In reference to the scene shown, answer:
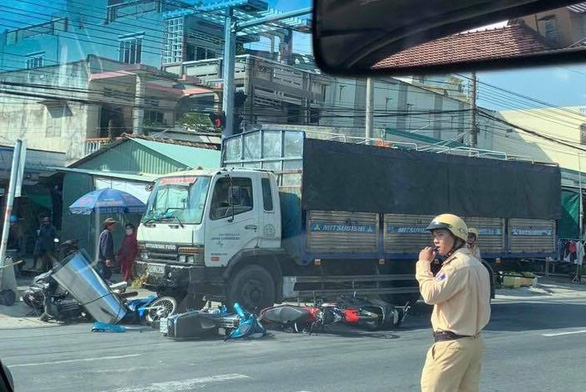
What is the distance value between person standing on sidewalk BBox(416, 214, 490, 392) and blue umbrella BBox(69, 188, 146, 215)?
506 inches

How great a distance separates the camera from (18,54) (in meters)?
21.4

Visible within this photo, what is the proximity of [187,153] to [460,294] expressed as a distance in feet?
54.0

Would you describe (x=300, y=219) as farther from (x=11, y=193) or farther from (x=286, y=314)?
(x=11, y=193)

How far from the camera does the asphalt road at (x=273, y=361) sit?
7223mm

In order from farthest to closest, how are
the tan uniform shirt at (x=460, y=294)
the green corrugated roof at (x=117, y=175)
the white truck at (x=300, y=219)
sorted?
the green corrugated roof at (x=117, y=175) < the white truck at (x=300, y=219) < the tan uniform shirt at (x=460, y=294)

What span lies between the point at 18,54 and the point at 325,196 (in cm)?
1318

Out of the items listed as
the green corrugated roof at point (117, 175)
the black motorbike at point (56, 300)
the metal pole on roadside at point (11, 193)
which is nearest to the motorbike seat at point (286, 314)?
the black motorbike at point (56, 300)

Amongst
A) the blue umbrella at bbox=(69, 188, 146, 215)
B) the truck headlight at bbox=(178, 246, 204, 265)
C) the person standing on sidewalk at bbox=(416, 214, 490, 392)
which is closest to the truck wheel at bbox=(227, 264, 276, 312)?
the truck headlight at bbox=(178, 246, 204, 265)

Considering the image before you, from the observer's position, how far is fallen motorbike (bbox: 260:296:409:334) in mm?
10891

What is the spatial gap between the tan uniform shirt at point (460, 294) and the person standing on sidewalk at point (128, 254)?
10396 millimetres

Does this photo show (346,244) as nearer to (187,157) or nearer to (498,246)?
(498,246)

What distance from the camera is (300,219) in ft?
39.7

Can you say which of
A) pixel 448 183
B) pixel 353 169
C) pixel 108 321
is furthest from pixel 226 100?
pixel 108 321

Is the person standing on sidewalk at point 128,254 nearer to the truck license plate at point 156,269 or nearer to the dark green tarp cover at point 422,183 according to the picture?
the truck license plate at point 156,269
